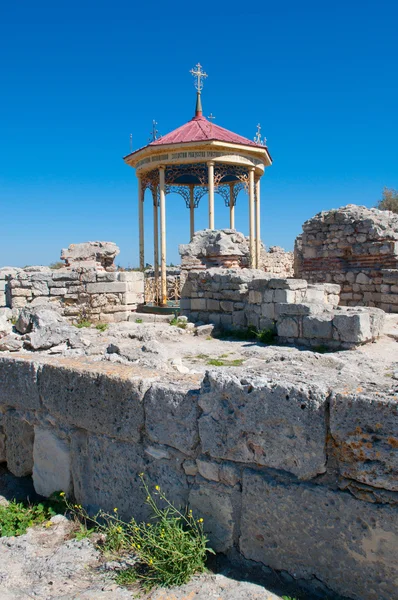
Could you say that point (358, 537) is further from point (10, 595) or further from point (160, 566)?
point (10, 595)

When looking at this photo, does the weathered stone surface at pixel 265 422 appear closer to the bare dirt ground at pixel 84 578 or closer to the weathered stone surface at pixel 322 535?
the weathered stone surface at pixel 322 535

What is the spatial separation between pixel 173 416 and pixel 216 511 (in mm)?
548

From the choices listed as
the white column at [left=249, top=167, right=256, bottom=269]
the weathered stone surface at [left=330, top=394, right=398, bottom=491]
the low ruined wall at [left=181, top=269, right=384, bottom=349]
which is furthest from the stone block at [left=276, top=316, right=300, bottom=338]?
the white column at [left=249, top=167, right=256, bottom=269]

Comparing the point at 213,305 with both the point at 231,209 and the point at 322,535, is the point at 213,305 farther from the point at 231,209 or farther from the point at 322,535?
the point at 231,209

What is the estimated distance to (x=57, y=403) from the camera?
10.5ft

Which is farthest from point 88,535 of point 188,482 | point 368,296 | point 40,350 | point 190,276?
point 368,296

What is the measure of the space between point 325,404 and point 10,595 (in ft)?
5.98

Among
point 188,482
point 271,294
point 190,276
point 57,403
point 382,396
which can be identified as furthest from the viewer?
point 190,276

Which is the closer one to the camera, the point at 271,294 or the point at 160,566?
the point at 160,566

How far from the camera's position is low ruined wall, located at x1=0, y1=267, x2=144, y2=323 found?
31.2 ft

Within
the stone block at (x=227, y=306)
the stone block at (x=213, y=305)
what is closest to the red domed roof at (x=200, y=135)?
the stone block at (x=213, y=305)

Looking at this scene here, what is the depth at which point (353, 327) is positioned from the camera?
6.33 meters

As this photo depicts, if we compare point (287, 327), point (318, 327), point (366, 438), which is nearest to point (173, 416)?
point (366, 438)

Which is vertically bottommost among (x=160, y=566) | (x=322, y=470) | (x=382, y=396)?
(x=160, y=566)
